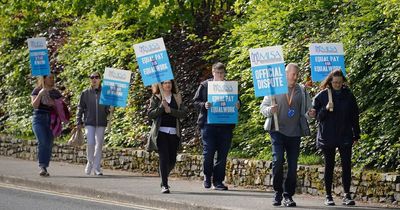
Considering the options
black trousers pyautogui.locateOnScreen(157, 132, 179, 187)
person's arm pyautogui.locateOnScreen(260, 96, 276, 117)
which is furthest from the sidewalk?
person's arm pyautogui.locateOnScreen(260, 96, 276, 117)

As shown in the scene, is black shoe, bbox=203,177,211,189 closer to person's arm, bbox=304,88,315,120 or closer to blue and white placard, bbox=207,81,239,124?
blue and white placard, bbox=207,81,239,124

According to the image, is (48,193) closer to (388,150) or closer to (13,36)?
(388,150)

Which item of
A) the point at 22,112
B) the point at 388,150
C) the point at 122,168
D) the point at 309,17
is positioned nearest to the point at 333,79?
the point at 388,150

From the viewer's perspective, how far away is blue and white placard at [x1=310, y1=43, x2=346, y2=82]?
Result: 48.4 feet

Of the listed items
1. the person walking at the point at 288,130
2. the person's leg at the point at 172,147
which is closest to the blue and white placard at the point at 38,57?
the person's leg at the point at 172,147

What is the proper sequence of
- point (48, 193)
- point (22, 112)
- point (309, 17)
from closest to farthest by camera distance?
point (48, 193), point (309, 17), point (22, 112)

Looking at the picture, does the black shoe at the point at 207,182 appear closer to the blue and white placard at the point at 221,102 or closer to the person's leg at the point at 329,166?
the blue and white placard at the point at 221,102

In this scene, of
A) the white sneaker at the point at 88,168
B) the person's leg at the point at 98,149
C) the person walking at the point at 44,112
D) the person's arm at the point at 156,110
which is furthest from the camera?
the white sneaker at the point at 88,168

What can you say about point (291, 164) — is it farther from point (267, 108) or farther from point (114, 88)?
point (114, 88)

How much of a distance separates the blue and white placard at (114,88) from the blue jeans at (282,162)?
17.6 feet

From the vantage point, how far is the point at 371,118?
51.6ft

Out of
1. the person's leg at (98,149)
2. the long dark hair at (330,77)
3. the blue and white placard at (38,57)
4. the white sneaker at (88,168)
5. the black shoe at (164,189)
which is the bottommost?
the black shoe at (164,189)

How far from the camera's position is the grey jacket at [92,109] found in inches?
750

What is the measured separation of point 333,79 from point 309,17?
14.6ft
